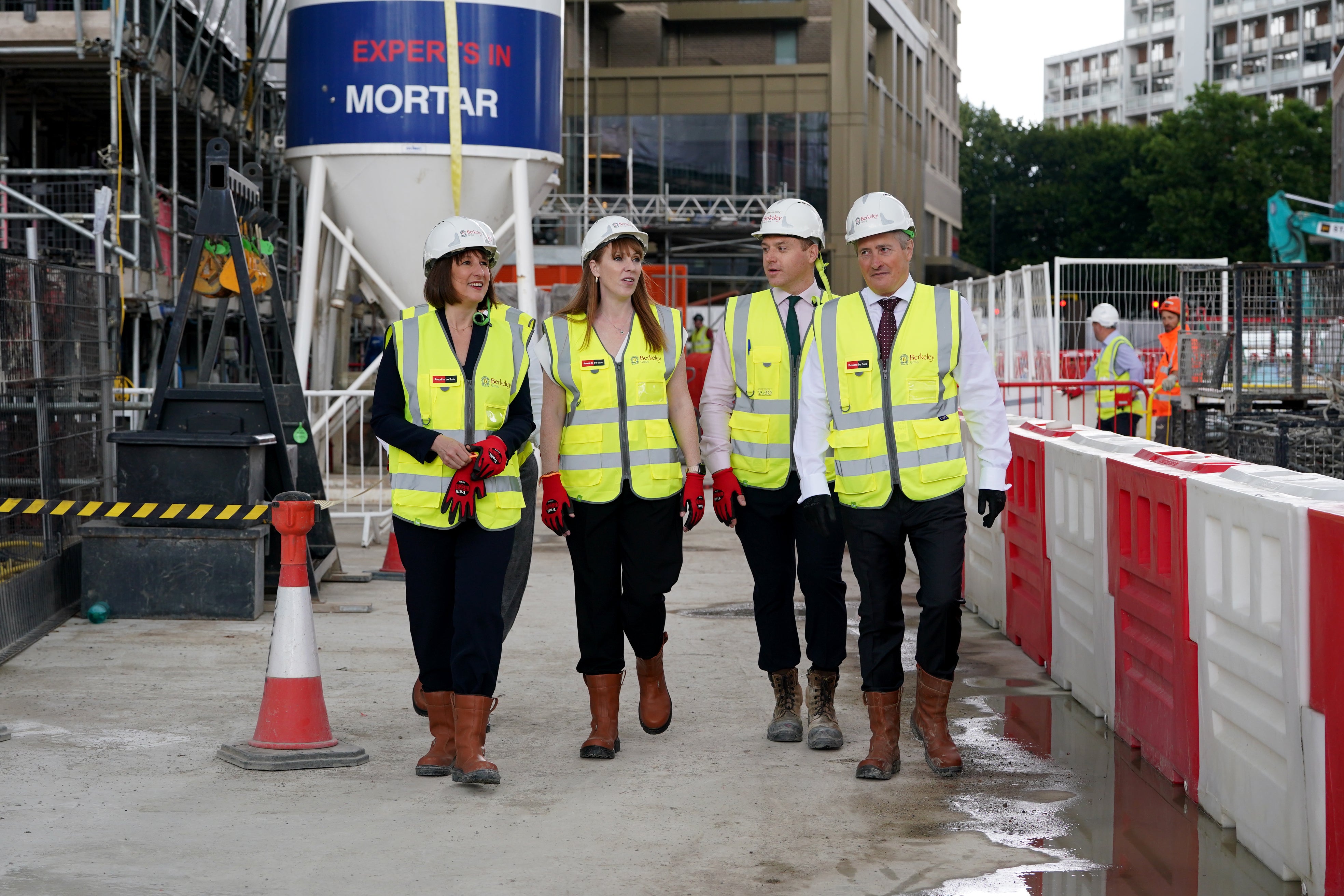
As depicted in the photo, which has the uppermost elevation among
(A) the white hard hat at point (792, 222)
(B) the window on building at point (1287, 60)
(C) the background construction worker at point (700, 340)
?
(B) the window on building at point (1287, 60)

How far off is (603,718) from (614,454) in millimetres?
1006

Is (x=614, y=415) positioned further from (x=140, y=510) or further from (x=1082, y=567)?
(x=140, y=510)

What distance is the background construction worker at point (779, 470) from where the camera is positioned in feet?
20.4

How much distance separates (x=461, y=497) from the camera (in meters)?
5.54

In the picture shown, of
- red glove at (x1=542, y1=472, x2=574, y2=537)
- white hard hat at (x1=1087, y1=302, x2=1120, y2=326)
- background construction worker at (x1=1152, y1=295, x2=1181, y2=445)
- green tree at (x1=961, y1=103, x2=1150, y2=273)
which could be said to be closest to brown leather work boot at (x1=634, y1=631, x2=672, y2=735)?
red glove at (x1=542, y1=472, x2=574, y2=537)

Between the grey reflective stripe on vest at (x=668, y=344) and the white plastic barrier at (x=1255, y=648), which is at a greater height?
the grey reflective stripe on vest at (x=668, y=344)

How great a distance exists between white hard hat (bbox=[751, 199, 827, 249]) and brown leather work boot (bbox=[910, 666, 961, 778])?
1772mm

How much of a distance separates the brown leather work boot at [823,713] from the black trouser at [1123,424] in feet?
29.0

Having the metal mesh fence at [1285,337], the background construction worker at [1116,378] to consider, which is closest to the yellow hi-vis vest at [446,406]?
the background construction worker at [1116,378]

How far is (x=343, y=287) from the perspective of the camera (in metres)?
15.6

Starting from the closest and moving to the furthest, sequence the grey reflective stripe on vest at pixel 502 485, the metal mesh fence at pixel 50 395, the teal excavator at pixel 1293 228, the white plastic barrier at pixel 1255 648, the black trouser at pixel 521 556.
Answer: the white plastic barrier at pixel 1255 648
the grey reflective stripe on vest at pixel 502 485
the black trouser at pixel 521 556
the metal mesh fence at pixel 50 395
the teal excavator at pixel 1293 228

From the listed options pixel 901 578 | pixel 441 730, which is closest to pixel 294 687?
pixel 441 730

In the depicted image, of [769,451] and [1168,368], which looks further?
[1168,368]

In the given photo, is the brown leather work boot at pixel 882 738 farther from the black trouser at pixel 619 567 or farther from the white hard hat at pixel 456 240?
the white hard hat at pixel 456 240
